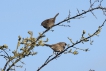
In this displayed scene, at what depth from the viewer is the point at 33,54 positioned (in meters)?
5.17

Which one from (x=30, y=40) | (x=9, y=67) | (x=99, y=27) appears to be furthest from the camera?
(x=99, y=27)

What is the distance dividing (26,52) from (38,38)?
477mm

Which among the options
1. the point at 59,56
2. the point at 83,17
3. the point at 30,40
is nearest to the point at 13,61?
the point at 30,40

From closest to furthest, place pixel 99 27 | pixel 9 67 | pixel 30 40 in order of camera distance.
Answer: pixel 9 67 → pixel 30 40 → pixel 99 27

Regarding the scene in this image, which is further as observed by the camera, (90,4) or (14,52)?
(90,4)

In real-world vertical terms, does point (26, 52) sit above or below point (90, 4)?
below

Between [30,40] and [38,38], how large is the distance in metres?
0.18

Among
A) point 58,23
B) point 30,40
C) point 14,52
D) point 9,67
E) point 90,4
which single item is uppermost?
point 90,4

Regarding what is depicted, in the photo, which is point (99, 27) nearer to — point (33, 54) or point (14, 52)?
point (33, 54)

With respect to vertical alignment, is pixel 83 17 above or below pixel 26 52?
above

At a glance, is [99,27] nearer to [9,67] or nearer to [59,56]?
[59,56]

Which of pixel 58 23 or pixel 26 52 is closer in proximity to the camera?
pixel 26 52

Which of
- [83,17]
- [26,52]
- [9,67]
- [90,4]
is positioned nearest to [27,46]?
[26,52]

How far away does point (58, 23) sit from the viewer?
5.50 m
